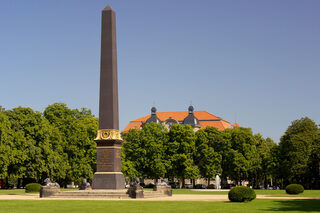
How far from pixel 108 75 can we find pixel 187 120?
302 ft

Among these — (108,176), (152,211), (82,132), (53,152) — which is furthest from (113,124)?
(82,132)

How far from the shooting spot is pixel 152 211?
67.3 feet

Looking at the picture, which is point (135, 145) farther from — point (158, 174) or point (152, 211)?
point (152, 211)

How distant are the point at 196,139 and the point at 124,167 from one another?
16152 mm

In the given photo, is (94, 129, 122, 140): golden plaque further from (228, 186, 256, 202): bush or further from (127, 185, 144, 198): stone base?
(228, 186, 256, 202): bush

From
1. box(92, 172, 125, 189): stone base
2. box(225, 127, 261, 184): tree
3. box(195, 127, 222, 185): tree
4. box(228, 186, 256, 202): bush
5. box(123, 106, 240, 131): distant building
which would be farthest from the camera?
box(123, 106, 240, 131): distant building

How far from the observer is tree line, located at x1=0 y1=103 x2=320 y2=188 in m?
53.7

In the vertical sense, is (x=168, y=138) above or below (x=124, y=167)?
above

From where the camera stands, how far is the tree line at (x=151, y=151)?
53.7m

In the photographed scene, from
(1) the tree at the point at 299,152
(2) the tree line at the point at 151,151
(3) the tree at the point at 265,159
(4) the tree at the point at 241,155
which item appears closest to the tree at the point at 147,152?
(2) the tree line at the point at 151,151

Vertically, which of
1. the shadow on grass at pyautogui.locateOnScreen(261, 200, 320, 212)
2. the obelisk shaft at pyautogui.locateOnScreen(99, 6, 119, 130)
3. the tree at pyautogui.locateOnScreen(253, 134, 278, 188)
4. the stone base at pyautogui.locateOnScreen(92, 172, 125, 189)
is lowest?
the shadow on grass at pyautogui.locateOnScreen(261, 200, 320, 212)

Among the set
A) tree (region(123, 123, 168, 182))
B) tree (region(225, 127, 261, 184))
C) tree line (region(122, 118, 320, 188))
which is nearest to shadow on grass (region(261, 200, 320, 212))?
tree line (region(122, 118, 320, 188))

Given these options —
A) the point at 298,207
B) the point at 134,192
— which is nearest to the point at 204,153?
the point at 134,192

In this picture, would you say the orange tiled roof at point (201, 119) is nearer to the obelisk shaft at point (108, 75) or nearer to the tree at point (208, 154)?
the tree at point (208, 154)
